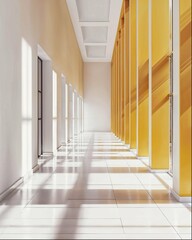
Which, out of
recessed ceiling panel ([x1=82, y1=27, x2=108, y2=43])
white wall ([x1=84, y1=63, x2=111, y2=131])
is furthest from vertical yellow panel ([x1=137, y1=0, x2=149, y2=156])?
white wall ([x1=84, y1=63, x2=111, y2=131])

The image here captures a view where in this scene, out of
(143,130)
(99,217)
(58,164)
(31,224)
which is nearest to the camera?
(31,224)

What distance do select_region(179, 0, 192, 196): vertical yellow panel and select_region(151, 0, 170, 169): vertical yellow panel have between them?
4024 mm

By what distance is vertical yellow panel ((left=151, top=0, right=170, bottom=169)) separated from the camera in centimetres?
1191

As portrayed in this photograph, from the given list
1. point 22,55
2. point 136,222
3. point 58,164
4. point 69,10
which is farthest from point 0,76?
point 69,10

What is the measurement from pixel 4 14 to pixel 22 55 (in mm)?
2169

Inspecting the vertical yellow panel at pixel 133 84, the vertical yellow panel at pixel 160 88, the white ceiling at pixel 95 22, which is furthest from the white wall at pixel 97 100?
the vertical yellow panel at pixel 160 88

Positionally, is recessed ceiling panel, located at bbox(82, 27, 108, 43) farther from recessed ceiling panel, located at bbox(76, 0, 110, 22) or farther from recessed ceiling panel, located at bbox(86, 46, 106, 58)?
recessed ceiling panel, located at bbox(86, 46, 106, 58)

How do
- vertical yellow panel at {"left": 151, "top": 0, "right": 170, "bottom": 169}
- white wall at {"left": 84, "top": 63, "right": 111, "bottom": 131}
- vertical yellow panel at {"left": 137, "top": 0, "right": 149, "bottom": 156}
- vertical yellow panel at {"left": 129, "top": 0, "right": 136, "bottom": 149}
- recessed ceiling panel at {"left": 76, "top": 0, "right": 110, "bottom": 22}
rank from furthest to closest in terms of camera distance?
white wall at {"left": 84, "top": 63, "right": 111, "bottom": 131}, recessed ceiling panel at {"left": 76, "top": 0, "right": 110, "bottom": 22}, vertical yellow panel at {"left": 129, "top": 0, "right": 136, "bottom": 149}, vertical yellow panel at {"left": 137, "top": 0, "right": 149, "bottom": 156}, vertical yellow panel at {"left": 151, "top": 0, "right": 170, "bottom": 169}

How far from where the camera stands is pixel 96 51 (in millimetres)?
41188

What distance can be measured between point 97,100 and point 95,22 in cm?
1885

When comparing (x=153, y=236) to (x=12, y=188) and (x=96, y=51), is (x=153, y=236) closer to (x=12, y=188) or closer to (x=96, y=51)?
(x=12, y=188)

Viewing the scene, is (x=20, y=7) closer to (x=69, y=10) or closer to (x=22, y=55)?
(x=22, y=55)

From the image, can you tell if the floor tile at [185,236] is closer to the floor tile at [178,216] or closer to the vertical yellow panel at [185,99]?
the floor tile at [178,216]

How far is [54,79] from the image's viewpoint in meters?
18.3
